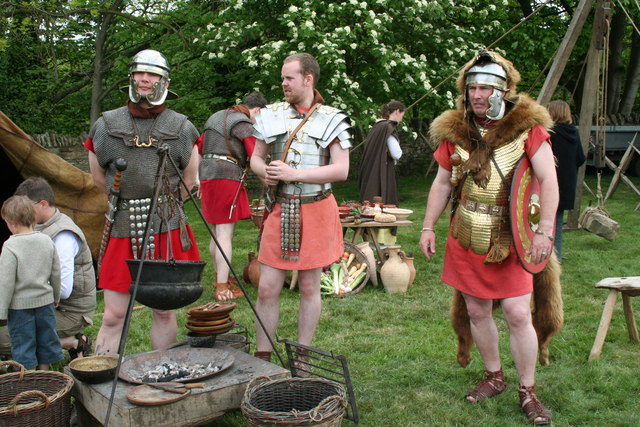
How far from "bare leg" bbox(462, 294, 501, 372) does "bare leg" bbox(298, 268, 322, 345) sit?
2.76ft

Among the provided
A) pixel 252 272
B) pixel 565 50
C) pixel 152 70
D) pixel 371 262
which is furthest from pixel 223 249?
pixel 565 50

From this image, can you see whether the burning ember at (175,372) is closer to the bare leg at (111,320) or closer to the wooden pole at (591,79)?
the bare leg at (111,320)

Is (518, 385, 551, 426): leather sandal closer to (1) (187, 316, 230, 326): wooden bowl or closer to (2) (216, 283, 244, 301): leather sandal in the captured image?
(1) (187, 316, 230, 326): wooden bowl

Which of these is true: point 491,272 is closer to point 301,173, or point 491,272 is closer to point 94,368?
point 301,173

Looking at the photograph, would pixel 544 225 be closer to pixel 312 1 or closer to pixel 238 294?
pixel 238 294

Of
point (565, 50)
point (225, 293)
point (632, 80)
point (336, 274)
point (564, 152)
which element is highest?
point (632, 80)

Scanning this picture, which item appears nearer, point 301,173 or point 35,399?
point 35,399

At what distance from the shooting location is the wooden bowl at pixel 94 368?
315cm

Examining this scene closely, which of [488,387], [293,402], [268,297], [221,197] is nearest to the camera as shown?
[293,402]

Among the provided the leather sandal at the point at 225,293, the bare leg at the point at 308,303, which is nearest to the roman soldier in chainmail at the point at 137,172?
the bare leg at the point at 308,303

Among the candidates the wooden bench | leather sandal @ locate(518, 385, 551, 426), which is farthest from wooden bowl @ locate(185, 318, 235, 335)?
the wooden bench

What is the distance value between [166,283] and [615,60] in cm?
1603

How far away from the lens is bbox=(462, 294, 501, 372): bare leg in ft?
11.9

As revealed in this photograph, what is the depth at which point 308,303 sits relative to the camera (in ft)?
12.8
